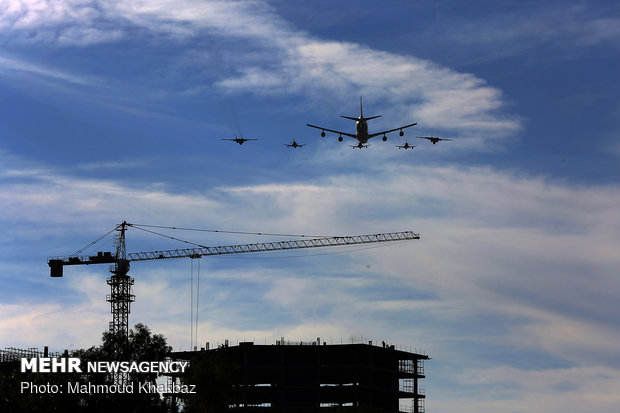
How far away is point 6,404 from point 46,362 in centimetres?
1004

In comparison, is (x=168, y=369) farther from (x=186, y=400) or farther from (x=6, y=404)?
(x=6, y=404)

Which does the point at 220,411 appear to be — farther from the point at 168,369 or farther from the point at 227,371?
the point at 168,369

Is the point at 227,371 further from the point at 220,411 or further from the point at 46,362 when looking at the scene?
the point at 46,362

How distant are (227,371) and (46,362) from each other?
1303 inches

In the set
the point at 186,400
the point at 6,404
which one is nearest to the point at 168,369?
the point at 186,400

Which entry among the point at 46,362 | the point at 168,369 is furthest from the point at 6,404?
the point at 168,369

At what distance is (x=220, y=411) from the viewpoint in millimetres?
169375

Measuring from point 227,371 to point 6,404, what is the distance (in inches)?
1581

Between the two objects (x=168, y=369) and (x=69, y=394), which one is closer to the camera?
(x=69, y=394)

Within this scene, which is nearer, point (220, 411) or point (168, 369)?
point (220, 411)

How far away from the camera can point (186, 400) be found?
172 m

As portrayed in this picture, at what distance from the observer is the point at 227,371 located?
174375 millimetres

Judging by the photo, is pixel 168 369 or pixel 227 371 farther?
pixel 168 369

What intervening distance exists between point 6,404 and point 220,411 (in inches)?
1542
